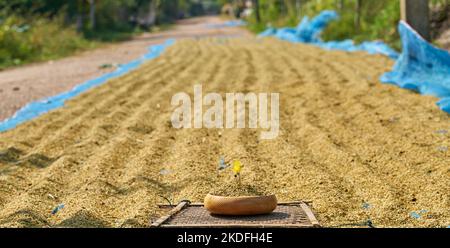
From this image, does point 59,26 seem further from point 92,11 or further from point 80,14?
point 92,11

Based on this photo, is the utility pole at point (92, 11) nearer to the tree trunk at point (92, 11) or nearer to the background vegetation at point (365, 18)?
the tree trunk at point (92, 11)

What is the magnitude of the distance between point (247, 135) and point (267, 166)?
1.31 meters

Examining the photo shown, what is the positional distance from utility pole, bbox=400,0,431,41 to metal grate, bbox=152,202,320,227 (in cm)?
667

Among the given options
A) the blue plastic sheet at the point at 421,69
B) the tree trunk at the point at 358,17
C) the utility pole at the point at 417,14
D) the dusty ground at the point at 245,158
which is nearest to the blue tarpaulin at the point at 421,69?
the blue plastic sheet at the point at 421,69

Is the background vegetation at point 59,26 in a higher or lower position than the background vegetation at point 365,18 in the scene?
lower

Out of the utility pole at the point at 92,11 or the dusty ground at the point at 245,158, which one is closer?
the dusty ground at the point at 245,158

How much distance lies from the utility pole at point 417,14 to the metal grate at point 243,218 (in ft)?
21.9

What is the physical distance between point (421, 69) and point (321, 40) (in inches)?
376

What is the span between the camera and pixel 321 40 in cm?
1873

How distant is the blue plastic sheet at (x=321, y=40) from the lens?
46.5 feet

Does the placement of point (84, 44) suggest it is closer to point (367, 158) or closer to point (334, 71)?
point (334, 71)

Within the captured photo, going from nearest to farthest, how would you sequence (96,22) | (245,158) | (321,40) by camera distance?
(245,158) < (321,40) < (96,22)

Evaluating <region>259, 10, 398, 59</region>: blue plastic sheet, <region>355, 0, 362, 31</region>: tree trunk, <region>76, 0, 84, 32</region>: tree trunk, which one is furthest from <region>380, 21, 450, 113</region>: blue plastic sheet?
<region>76, 0, 84, 32</region>: tree trunk

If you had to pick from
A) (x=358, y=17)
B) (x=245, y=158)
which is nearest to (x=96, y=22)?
(x=358, y=17)
